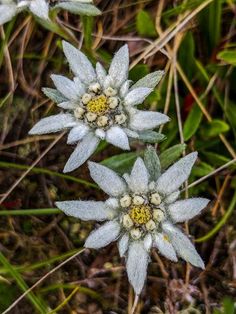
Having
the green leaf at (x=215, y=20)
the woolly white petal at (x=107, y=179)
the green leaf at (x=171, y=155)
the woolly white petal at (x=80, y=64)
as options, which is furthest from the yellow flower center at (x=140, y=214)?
the green leaf at (x=215, y=20)

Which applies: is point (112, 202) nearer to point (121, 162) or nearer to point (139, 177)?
point (139, 177)

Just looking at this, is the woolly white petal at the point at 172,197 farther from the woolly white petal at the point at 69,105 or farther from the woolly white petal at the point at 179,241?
the woolly white petal at the point at 69,105

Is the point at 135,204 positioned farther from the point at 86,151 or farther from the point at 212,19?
the point at 212,19

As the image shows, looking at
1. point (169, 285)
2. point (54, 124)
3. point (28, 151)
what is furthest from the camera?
point (28, 151)

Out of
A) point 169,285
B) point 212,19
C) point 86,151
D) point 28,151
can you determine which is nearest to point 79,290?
point 169,285

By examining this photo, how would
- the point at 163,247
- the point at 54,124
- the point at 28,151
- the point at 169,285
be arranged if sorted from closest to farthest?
the point at 163,247, the point at 54,124, the point at 169,285, the point at 28,151

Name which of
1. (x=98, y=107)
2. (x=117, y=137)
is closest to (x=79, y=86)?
(x=98, y=107)

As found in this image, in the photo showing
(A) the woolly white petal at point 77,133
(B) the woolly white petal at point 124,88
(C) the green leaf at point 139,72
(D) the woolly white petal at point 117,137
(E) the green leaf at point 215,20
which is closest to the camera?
(D) the woolly white petal at point 117,137
